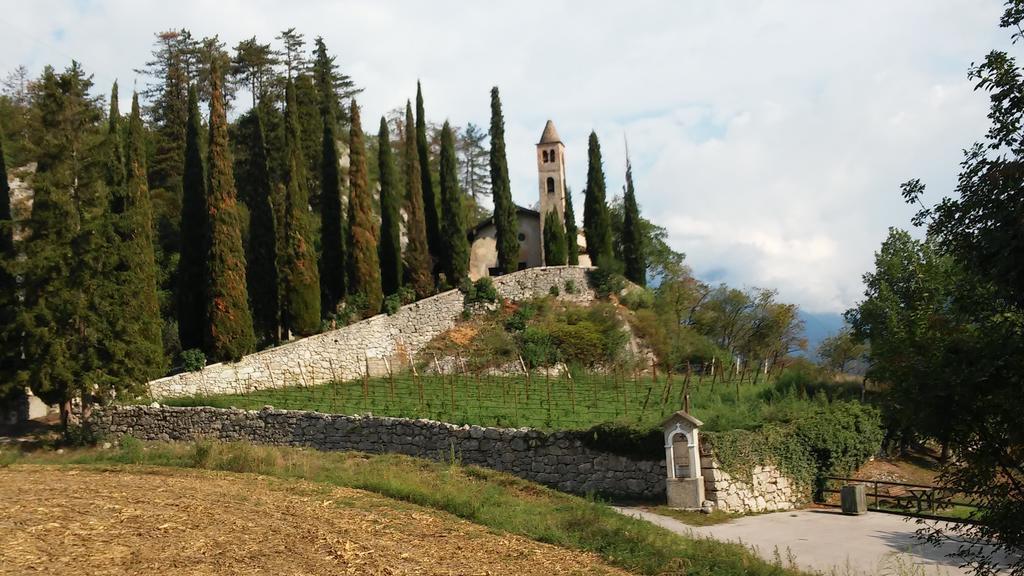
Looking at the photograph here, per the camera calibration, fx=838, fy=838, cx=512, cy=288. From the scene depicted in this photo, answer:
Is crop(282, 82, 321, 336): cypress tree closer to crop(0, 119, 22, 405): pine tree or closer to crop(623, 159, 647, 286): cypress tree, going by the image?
crop(0, 119, 22, 405): pine tree

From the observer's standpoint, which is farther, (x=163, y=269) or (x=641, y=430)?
(x=163, y=269)

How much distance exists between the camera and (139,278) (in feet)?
90.3

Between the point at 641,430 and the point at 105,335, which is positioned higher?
the point at 105,335

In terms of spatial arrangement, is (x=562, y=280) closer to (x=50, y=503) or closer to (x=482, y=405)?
(x=482, y=405)

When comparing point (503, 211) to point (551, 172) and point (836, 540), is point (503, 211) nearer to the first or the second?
point (551, 172)

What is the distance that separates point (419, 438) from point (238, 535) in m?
11.8

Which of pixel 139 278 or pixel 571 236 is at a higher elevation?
pixel 571 236

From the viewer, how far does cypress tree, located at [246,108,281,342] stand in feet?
120

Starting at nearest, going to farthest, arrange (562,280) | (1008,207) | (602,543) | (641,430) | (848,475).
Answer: (1008,207), (602,543), (641,430), (848,475), (562,280)

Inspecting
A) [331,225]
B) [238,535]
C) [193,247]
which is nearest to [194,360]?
[193,247]

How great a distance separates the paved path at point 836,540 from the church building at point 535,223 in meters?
30.5

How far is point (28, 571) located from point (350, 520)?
14.5 feet

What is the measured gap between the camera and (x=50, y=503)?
472 inches

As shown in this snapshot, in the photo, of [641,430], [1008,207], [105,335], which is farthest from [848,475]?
[105,335]
